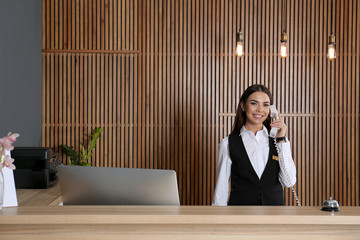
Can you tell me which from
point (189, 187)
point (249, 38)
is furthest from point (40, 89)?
point (249, 38)

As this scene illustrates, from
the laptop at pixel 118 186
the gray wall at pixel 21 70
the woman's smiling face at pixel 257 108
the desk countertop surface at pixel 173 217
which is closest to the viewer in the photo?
the desk countertop surface at pixel 173 217

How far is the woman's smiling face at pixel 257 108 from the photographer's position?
373 cm

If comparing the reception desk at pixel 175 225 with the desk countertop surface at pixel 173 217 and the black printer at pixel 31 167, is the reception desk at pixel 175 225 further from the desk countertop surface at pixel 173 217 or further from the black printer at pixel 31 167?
the black printer at pixel 31 167

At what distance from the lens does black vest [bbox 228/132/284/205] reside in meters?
3.54

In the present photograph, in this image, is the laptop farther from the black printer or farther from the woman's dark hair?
the woman's dark hair

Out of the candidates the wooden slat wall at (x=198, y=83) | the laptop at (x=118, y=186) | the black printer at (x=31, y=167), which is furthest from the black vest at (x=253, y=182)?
the wooden slat wall at (x=198, y=83)

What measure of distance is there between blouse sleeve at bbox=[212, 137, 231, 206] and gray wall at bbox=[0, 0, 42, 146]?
2.11 metres

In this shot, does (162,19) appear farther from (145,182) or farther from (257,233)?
(257,233)

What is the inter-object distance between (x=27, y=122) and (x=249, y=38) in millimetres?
3219

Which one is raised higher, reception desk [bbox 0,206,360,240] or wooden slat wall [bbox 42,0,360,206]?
wooden slat wall [bbox 42,0,360,206]

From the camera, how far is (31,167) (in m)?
3.60

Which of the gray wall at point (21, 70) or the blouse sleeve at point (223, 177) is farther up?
the gray wall at point (21, 70)

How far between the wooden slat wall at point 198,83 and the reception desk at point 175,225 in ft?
12.5

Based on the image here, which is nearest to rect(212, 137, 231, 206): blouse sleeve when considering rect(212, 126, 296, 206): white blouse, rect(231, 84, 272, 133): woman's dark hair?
rect(212, 126, 296, 206): white blouse
